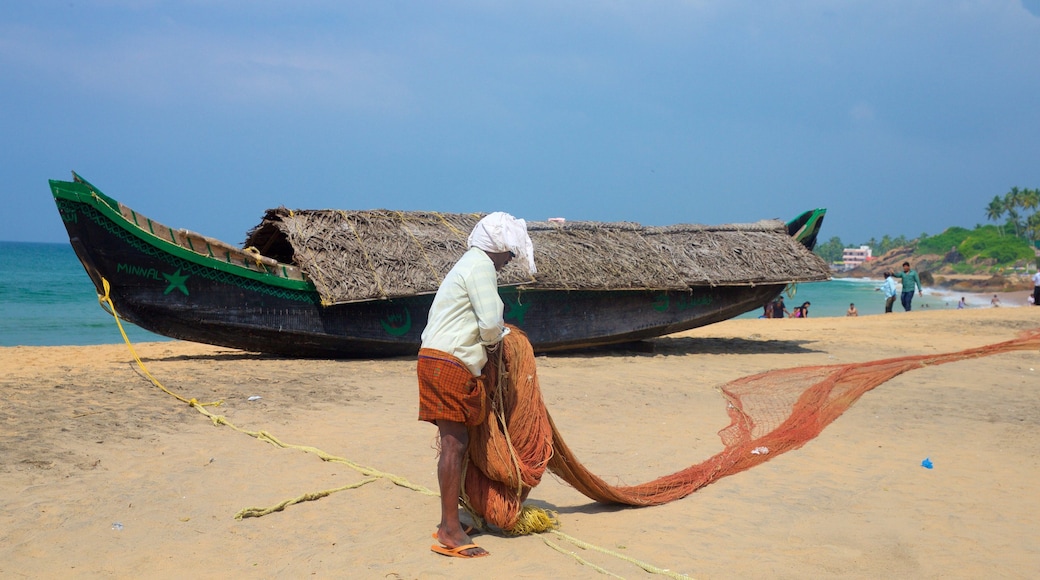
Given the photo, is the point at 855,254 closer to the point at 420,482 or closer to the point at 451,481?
the point at 420,482

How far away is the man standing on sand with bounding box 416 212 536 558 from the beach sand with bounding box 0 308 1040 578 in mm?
253

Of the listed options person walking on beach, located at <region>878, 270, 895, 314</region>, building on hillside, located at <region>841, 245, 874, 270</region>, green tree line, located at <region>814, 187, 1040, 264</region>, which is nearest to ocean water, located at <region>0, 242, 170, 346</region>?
person walking on beach, located at <region>878, 270, 895, 314</region>

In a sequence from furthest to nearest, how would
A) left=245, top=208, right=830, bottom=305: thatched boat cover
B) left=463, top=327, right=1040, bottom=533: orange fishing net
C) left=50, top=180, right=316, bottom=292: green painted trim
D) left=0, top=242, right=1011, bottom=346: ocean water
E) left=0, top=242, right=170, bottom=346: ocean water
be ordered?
left=0, top=242, right=1011, bottom=346: ocean water < left=0, top=242, right=170, bottom=346: ocean water < left=245, top=208, right=830, bottom=305: thatched boat cover < left=50, top=180, right=316, bottom=292: green painted trim < left=463, top=327, right=1040, bottom=533: orange fishing net

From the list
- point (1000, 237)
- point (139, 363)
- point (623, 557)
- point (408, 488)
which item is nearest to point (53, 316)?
point (139, 363)

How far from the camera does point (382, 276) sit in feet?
31.4

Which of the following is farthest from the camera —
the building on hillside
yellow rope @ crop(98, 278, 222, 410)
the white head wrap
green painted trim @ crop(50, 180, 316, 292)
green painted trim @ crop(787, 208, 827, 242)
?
the building on hillside

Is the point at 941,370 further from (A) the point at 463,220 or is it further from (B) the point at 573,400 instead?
(A) the point at 463,220

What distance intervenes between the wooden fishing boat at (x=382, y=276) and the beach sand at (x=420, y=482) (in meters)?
0.57

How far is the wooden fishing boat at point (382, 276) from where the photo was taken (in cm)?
881

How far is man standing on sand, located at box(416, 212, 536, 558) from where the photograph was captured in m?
3.83

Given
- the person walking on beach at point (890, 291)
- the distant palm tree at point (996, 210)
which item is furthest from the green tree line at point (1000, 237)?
the person walking on beach at point (890, 291)

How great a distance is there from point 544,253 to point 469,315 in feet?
22.8

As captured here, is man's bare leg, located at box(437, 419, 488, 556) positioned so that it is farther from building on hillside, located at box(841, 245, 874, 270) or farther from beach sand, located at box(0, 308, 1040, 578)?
building on hillside, located at box(841, 245, 874, 270)

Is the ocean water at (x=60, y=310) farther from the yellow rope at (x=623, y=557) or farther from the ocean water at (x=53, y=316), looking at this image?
the yellow rope at (x=623, y=557)
